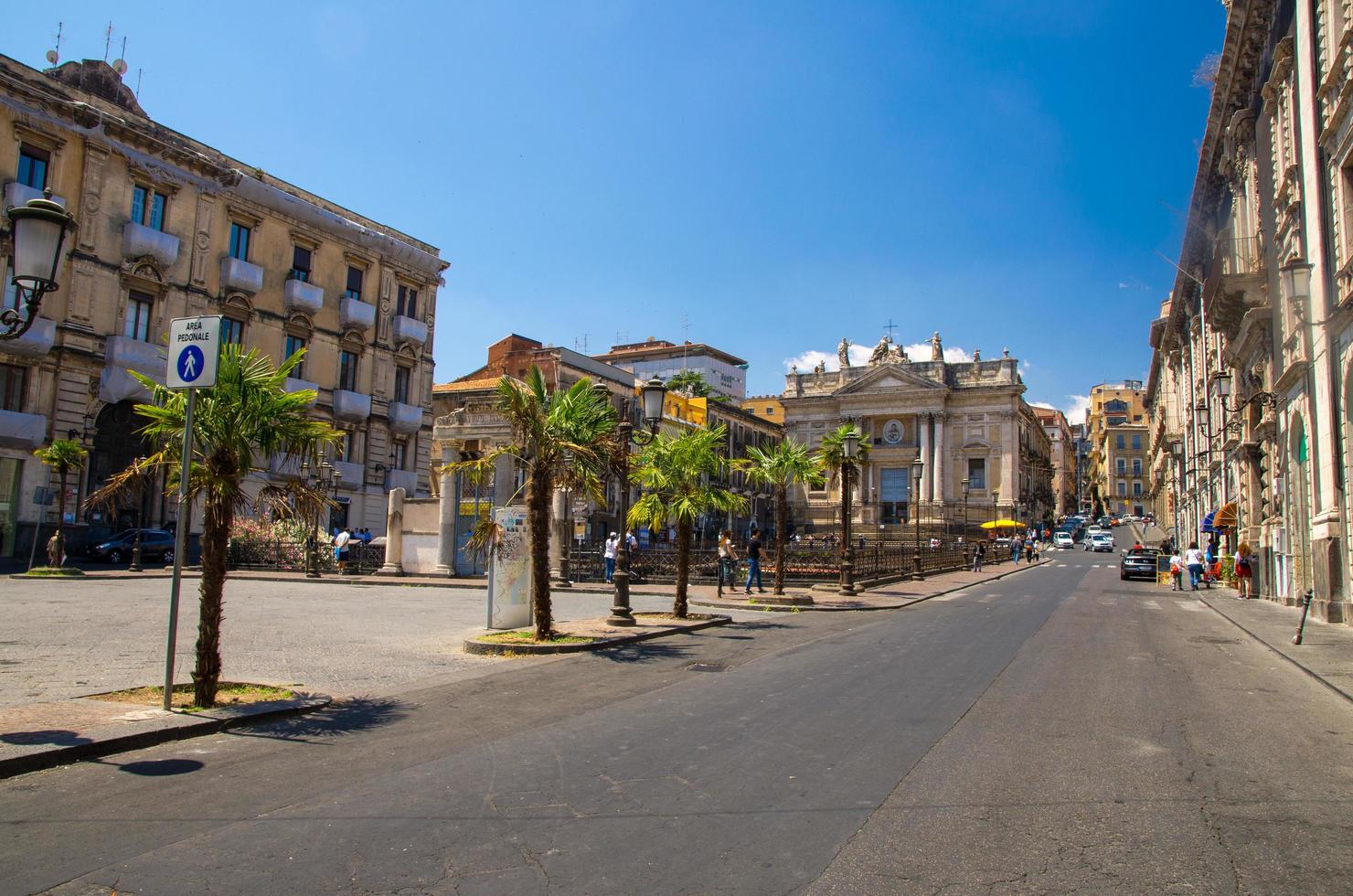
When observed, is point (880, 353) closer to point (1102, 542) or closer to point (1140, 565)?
point (1102, 542)

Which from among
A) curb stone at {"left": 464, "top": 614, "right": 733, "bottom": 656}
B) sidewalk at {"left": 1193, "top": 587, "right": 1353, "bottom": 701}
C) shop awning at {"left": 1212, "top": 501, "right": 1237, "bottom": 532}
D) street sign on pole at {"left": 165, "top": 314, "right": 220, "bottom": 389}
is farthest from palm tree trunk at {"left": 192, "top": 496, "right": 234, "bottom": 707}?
shop awning at {"left": 1212, "top": 501, "right": 1237, "bottom": 532}

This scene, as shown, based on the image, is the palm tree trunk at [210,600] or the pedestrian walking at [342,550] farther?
the pedestrian walking at [342,550]

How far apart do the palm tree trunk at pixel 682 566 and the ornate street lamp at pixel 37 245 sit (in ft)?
40.9

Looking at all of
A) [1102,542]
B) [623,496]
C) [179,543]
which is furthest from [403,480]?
[1102,542]

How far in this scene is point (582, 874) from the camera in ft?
15.0

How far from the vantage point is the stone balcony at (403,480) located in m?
44.5

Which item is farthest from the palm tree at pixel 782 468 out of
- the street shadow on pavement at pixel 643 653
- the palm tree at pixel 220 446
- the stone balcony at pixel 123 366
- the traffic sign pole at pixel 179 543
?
the stone balcony at pixel 123 366

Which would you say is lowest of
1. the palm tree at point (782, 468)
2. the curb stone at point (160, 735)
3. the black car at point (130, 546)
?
the curb stone at point (160, 735)

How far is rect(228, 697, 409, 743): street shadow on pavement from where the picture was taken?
25.5 ft

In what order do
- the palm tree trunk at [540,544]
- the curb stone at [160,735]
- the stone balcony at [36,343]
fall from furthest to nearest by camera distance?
the stone balcony at [36,343] < the palm tree trunk at [540,544] < the curb stone at [160,735]

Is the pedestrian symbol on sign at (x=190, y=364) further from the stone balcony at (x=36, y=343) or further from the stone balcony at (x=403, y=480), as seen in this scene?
the stone balcony at (x=403, y=480)

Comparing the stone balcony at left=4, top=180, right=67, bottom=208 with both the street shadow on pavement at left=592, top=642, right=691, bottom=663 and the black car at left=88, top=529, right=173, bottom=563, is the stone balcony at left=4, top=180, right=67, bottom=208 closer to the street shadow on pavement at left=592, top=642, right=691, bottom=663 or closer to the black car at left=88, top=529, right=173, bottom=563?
the black car at left=88, top=529, right=173, bottom=563

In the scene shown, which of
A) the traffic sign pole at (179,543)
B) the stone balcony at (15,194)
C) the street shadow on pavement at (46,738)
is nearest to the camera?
the street shadow on pavement at (46,738)

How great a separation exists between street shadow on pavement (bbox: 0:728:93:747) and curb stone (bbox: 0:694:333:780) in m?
0.11
